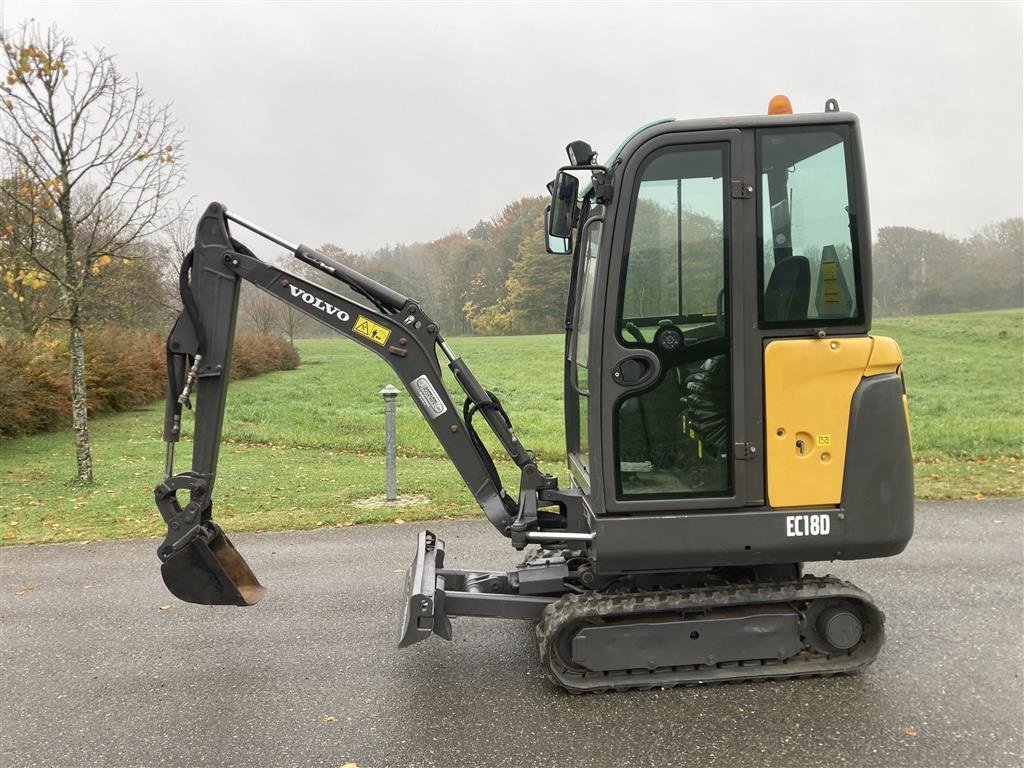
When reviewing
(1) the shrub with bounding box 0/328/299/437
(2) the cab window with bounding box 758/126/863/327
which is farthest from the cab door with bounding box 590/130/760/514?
(1) the shrub with bounding box 0/328/299/437

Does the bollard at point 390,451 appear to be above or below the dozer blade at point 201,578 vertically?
above

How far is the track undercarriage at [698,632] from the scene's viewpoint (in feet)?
12.2

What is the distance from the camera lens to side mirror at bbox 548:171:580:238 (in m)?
3.90

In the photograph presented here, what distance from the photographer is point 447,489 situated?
8.34m

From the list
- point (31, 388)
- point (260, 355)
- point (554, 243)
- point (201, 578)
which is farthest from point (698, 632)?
point (260, 355)

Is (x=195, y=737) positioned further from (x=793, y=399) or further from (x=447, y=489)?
(x=447, y=489)

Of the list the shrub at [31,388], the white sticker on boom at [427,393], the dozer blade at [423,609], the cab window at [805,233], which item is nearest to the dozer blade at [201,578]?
the dozer blade at [423,609]

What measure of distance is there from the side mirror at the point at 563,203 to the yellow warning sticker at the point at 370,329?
115 cm

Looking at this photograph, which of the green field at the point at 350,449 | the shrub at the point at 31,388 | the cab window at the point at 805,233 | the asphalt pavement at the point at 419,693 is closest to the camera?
the asphalt pavement at the point at 419,693

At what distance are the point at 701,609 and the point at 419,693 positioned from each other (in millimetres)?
1563

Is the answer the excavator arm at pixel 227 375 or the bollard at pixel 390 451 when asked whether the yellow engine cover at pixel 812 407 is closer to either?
the excavator arm at pixel 227 375

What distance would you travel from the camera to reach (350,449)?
12758mm

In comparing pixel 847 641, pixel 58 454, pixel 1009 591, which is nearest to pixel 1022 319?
pixel 1009 591

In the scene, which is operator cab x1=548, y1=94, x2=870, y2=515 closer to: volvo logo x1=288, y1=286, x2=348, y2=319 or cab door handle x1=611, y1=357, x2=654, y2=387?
cab door handle x1=611, y1=357, x2=654, y2=387
